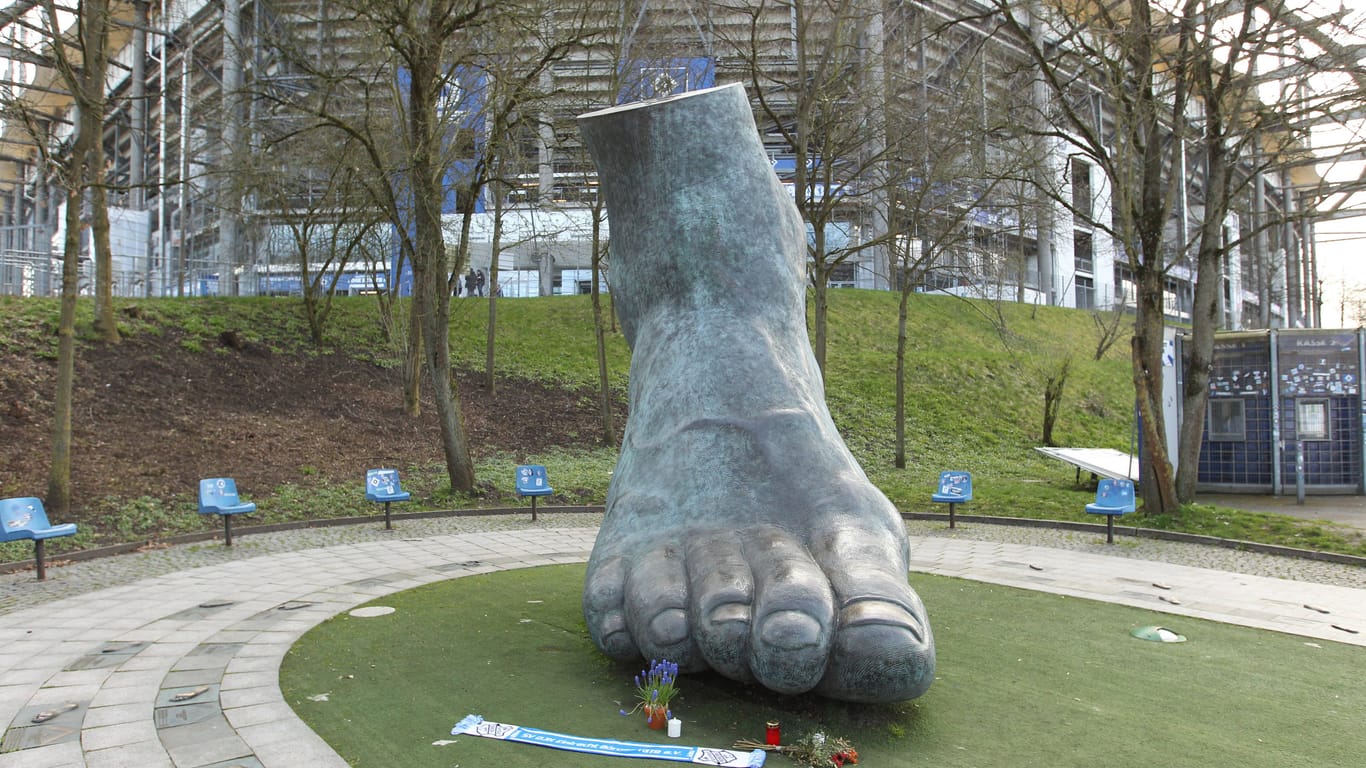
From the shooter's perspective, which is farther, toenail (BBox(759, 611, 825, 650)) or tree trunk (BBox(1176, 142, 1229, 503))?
tree trunk (BBox(1176, 142, 1229, 503))

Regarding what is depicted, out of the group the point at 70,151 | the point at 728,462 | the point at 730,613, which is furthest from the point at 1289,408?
the point at 70,151

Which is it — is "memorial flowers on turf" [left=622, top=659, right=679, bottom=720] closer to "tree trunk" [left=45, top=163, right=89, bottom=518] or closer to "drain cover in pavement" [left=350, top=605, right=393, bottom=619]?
"drain cover in pavement" [left=350, top=605, right=393, bottom=619]

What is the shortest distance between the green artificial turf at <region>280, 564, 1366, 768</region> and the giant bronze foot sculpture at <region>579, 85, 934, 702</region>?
35cm

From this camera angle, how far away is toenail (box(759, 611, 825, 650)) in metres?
4.27

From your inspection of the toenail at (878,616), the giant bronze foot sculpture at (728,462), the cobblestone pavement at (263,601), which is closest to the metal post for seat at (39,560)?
the cobblestone pavement at (263,601)

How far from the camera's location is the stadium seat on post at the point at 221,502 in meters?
10.8

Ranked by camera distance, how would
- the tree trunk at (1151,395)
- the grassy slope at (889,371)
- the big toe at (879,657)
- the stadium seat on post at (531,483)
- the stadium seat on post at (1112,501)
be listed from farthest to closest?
the grassy slope at (889,371)
the stadium seat on post at (531,483)
the tree trunk at (1151,395)
the stadium seat on post at (1112,501)
the big toe at (879,657)

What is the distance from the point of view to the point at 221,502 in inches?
433

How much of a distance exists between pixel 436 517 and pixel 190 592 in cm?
530

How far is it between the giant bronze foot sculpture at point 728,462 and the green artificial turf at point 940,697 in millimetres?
349

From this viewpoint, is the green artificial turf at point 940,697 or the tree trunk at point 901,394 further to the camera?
the tree trunk at point 901,394

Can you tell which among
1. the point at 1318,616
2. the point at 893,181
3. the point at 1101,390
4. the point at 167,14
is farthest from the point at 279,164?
the point at 1101,390

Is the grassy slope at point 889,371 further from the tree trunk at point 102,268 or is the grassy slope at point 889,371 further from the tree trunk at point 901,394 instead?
the tree trunk at point 102,268

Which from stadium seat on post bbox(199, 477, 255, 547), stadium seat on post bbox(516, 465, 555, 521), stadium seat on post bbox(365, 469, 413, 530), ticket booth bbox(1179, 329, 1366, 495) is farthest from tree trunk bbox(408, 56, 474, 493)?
ticket booth bbox(1179, 329, 1366, 495)
